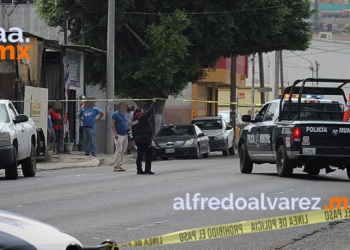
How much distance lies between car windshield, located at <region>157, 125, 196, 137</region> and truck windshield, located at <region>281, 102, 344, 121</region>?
1131cm

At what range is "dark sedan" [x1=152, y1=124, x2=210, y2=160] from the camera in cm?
2695

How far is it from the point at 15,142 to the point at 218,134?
1619 centimetres

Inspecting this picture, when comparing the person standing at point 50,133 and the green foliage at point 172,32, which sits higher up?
the green foliage at point 172,32

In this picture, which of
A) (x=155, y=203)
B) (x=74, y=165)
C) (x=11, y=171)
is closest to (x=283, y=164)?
(x=155, y=203)

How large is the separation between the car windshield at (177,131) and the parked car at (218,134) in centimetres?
303

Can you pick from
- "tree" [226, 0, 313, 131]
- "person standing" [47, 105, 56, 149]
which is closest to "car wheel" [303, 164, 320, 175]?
"person standing" [47, 105, 56, 149]

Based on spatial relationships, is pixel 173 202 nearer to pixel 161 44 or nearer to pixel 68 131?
pixel 68 131

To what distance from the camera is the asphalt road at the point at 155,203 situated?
8008 millimetres

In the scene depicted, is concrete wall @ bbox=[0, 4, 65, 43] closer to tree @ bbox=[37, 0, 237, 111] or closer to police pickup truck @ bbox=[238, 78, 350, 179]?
tree @ bbox=[37, 0, 237, 111]

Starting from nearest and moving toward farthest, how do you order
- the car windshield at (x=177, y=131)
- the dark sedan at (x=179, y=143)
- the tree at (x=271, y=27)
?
the dark sedan at (x=179, y=143), the car windshield at (x=177, y=131), the tree at (x=271, y=27)

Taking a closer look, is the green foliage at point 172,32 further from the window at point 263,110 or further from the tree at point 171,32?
the window at point 263,110

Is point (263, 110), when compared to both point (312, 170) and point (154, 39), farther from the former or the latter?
point (154, 39)

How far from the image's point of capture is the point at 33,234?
3699 millimetres

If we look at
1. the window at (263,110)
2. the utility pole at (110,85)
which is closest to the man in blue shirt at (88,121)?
the utility pole at (110,85)
